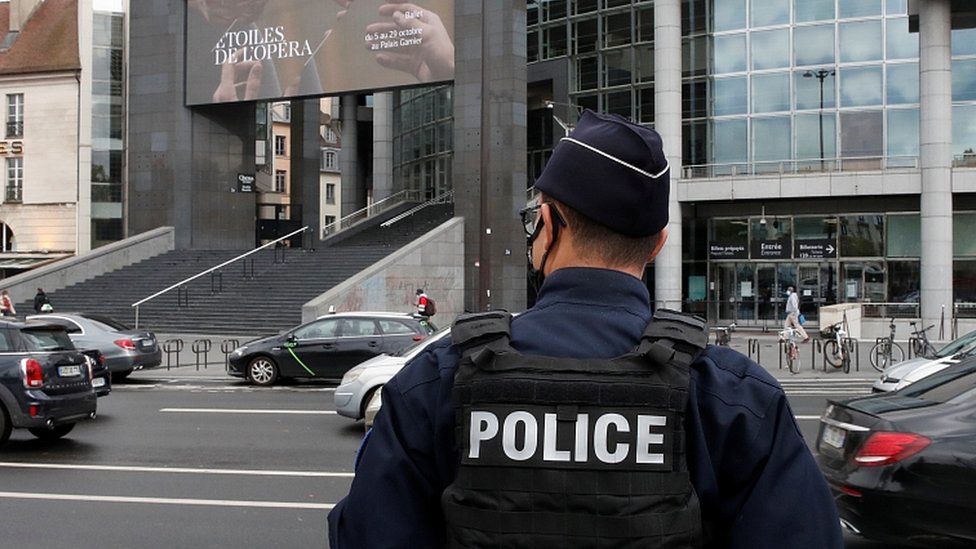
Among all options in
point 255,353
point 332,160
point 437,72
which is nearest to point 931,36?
point 437,72

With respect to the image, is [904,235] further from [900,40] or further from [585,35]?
[585,35]

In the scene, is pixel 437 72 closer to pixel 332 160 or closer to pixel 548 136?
pixel 548 136

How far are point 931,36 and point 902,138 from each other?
16.7 ft

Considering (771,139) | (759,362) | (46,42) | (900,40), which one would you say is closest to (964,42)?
(900,40)

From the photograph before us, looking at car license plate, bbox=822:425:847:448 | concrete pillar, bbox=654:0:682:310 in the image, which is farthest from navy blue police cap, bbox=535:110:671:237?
concrete pillar, bbox=654:0:682:310

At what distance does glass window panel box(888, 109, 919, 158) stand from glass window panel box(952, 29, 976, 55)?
9.61 ft

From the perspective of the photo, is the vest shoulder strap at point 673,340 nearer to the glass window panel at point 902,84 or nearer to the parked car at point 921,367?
the parked car at point 921,367

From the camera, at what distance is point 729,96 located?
132 ft

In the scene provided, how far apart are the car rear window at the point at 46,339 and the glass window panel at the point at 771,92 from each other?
32.6m

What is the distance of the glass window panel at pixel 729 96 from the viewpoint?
40125 mm

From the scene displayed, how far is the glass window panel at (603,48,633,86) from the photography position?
44094 mm

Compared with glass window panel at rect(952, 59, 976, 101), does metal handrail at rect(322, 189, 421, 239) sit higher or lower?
lower

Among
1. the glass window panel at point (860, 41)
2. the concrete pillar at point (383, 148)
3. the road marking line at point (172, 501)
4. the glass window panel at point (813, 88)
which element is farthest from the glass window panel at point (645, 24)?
the road marking line at point (172, 501)

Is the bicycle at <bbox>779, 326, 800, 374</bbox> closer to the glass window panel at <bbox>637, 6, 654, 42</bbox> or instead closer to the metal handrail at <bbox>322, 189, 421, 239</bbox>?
the glass window panel at <bbox>637, 6, 654, 42</bbox>
